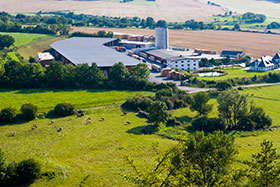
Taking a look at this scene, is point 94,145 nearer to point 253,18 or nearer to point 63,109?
point 63,109

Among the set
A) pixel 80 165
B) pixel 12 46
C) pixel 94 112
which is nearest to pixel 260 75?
pixel 94 112

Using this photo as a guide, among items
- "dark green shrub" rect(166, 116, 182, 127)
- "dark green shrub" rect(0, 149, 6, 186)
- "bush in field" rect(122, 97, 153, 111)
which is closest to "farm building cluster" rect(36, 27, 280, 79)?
"bush in field" rect(122, 97, 153, 111)

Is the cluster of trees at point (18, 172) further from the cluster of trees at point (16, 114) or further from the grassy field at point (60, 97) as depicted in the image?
the grassy field at point (60, 97)

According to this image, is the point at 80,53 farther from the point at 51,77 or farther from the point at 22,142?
the point at 22,142

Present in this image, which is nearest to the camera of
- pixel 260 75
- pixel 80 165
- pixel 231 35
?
pixel 80 165

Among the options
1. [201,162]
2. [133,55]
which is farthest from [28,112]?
[133,55]

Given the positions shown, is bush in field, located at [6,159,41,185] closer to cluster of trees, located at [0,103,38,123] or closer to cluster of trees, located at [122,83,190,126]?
cluster of trees, located at [0,103,38,123]
